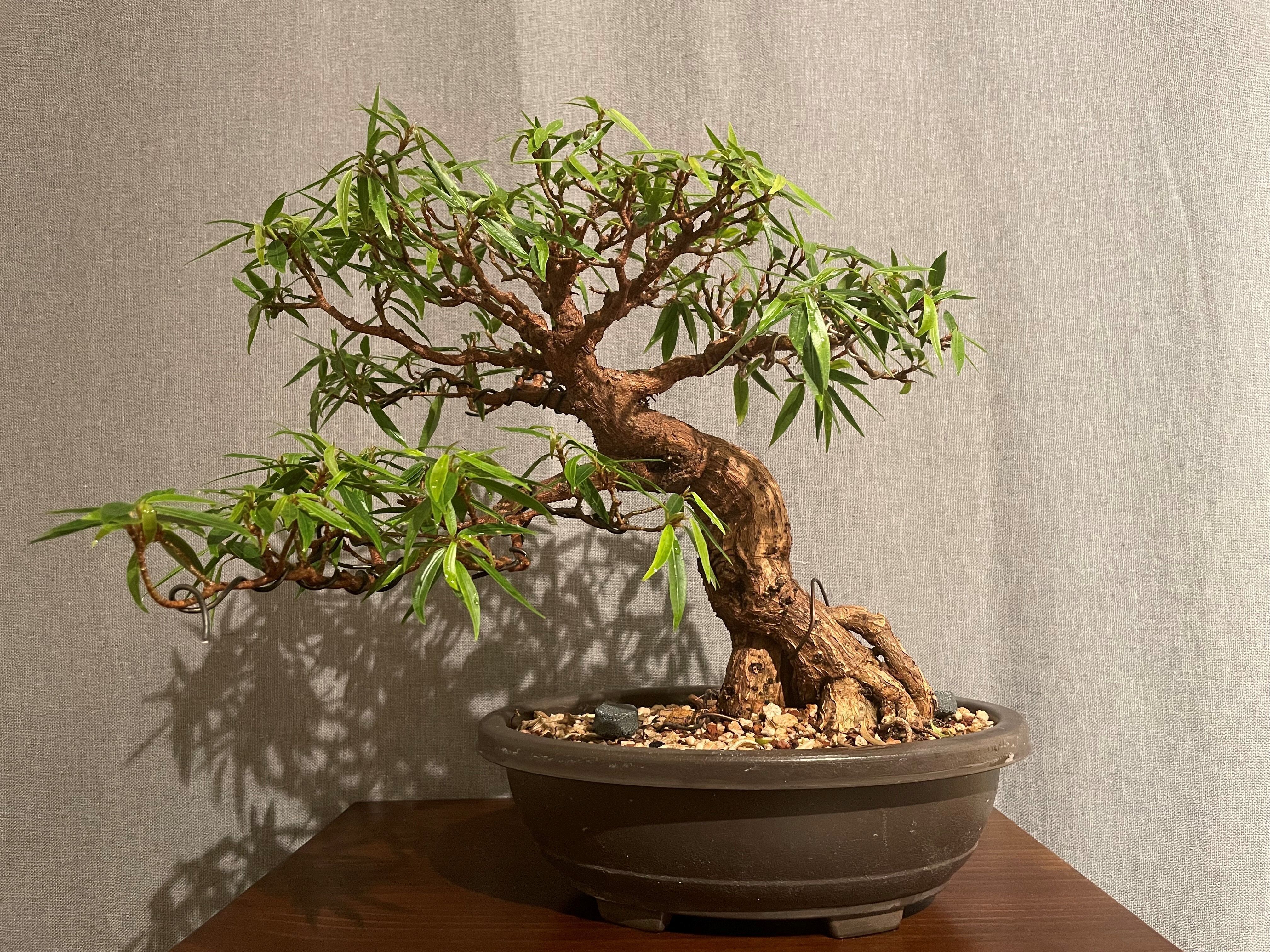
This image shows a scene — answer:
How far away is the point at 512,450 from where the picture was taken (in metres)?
1.26

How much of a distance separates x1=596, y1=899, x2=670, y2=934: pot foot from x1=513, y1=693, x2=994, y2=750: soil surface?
0.13 meters

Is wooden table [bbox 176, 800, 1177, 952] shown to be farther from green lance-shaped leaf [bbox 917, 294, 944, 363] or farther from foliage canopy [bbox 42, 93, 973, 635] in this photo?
green lance-shaped leaf [bbox 917, 294, 944, 363]

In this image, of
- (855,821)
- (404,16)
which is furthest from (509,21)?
(855,821)

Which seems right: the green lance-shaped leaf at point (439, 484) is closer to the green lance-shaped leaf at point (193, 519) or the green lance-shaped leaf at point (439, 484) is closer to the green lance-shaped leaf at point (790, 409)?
the green lance-shaped leaf at point (193, 519)

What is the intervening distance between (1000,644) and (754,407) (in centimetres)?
44

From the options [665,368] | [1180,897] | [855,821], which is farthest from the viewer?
[1180,897]

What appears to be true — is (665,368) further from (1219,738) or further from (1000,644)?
(1219,738)

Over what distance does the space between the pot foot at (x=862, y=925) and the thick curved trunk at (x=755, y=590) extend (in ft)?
0.56

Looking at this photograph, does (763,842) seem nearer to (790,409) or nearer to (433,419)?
(790,409)

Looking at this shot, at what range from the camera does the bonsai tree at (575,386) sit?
2.19 ft

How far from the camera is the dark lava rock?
2.84 ft

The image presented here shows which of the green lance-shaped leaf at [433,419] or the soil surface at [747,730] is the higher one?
the green lance-shaped leaf at [433,419]

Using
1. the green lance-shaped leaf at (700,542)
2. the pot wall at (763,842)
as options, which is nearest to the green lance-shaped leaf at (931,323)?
the green lance-shaped leaf at (700,542)

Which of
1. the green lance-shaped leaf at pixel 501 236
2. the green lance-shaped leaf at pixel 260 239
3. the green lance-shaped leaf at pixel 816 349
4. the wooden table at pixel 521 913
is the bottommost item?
the wooden table at pixel 521 913
